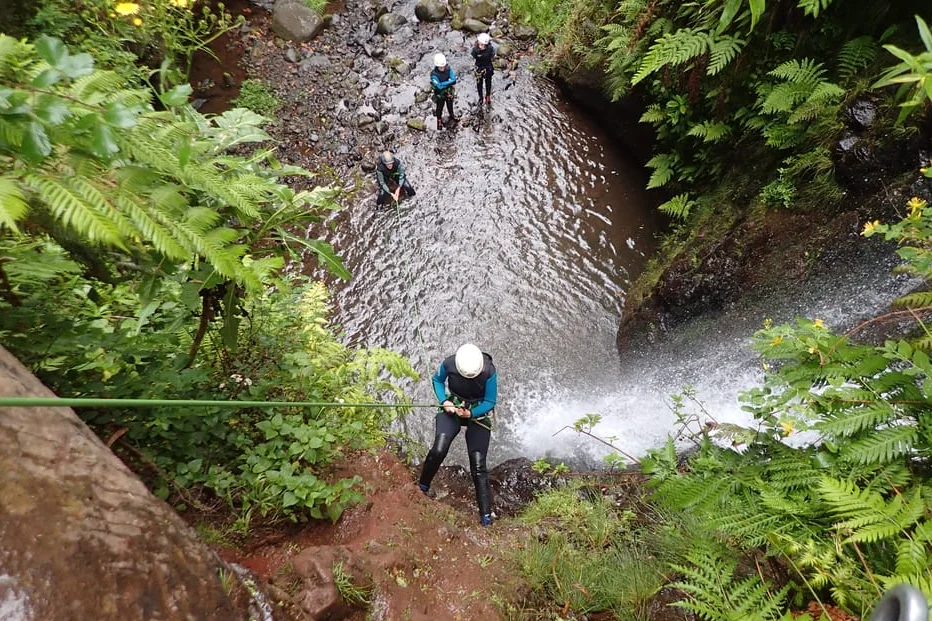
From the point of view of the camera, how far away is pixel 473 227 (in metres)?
8.73

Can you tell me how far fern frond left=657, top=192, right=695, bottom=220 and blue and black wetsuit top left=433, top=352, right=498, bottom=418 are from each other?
4.43 metres

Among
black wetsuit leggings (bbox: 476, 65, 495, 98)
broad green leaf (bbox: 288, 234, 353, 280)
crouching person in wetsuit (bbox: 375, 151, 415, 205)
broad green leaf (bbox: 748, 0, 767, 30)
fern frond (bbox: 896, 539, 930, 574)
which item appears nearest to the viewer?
fern frond (bbox: 896, 539, 930, 574)

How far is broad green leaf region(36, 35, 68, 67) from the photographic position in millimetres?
2029

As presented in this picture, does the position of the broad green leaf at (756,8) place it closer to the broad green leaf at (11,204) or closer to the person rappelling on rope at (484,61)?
the person rappelling on rope at (484,61)

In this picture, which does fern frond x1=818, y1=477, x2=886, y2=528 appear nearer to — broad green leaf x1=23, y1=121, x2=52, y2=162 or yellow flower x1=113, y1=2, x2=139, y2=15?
broad green leaf x1=23, y1=121, x2=52, y2=162

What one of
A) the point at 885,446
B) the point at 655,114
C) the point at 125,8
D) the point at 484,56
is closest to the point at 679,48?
the point at 655,114

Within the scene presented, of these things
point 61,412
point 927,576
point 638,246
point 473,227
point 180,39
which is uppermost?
point 927,576

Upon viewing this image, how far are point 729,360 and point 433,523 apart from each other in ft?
13.3

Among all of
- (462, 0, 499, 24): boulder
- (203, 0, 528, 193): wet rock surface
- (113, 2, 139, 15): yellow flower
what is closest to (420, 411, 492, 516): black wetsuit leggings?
(203, 0, 528, 193): wet rock surface

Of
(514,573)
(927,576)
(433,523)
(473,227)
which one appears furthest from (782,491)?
(473,227)

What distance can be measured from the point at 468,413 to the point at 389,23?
1039cm

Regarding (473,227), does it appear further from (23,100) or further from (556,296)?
(23,100)

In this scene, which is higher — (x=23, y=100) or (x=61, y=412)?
(x=23, y=100)

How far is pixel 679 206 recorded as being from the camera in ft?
25.8
